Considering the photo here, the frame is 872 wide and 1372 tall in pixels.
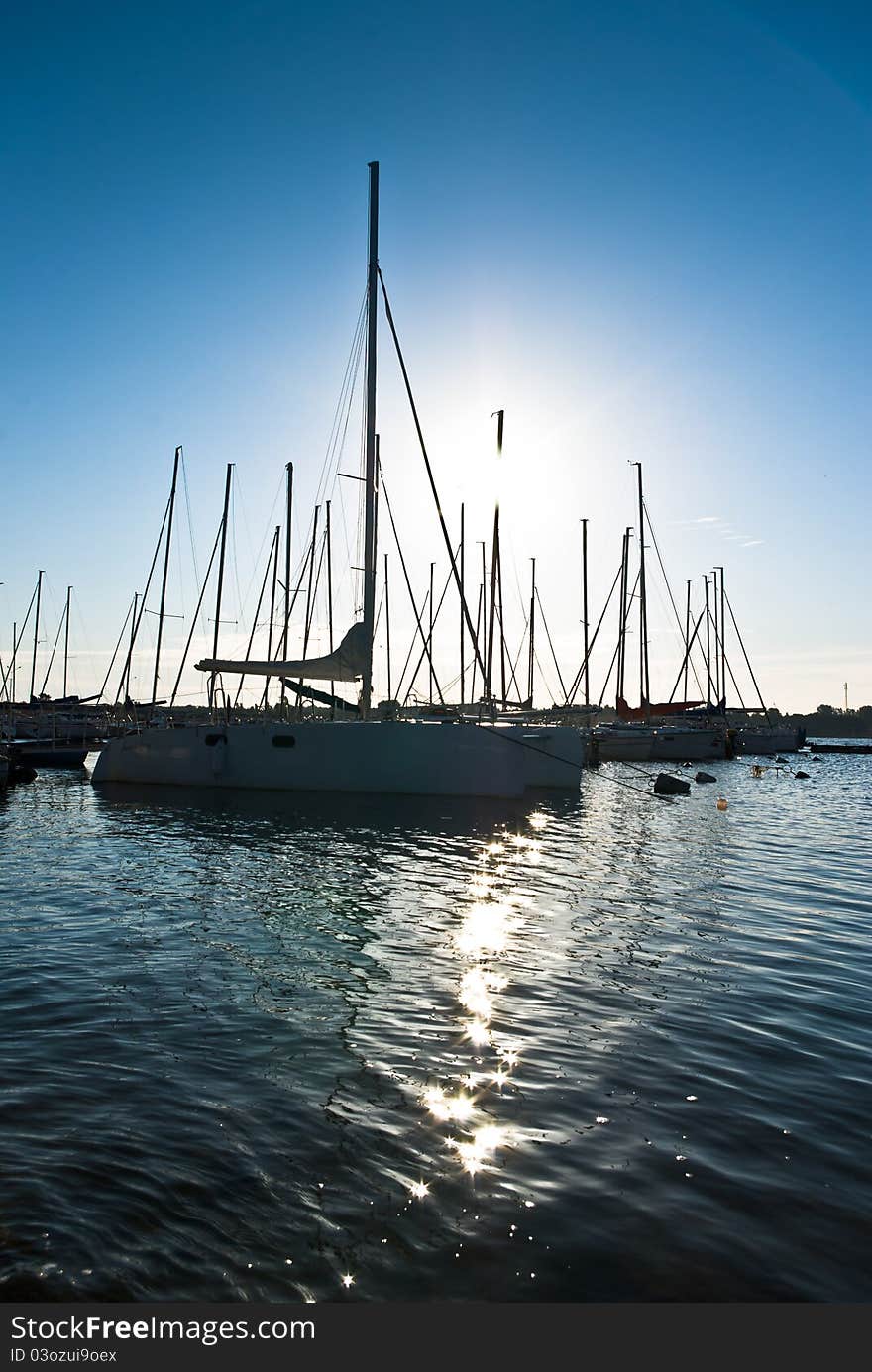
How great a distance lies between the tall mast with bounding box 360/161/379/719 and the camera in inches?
1032

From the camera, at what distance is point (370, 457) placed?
26.5m

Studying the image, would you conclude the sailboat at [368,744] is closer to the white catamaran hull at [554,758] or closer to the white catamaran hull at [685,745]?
the white catamaran hull at [554,758]

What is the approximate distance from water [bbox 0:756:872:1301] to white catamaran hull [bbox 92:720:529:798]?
44.0ft

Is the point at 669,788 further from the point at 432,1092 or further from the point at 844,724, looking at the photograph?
the point at 844,724

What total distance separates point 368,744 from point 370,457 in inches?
361

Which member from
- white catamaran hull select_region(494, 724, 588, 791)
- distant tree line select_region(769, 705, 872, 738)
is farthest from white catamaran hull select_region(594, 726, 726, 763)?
distant tree line select_region(769, 705, 872, 738)

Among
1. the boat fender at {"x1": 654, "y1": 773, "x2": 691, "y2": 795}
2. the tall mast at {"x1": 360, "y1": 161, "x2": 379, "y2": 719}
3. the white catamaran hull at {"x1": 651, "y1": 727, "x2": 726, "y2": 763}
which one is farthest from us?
the white catamaran hull at {"x1": 651, "y1": 727, "x2": 726, "y2": 763}

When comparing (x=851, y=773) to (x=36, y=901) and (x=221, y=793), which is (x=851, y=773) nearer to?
(x=221, y=793)

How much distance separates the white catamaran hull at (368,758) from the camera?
26844 millimetres

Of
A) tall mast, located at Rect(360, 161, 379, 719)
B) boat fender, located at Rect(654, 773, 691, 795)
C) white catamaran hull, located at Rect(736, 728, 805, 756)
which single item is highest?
tall mast, located at Rect(360, 161, 379, 719)

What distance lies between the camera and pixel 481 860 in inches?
632

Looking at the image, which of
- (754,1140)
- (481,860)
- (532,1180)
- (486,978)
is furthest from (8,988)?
(481,860)

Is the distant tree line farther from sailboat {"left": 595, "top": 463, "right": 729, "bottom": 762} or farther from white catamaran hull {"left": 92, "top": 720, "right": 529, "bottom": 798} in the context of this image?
white catamaran hull {"left": 92, "top": 720, "right": 529, "bottom": 798}

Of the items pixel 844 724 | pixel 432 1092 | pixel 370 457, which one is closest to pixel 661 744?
pixel 370 457
